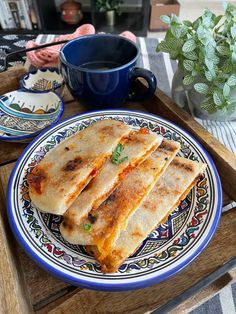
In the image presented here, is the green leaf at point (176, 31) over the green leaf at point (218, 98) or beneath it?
over

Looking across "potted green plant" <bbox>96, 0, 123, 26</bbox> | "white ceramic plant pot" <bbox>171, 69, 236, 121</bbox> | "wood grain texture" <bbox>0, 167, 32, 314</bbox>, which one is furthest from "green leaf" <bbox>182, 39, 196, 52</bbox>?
"potted green plant" <bbox>96, 0, 123, 26</bbox>

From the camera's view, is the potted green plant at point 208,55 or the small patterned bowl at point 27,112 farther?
the small patterned bowl at point 27,112

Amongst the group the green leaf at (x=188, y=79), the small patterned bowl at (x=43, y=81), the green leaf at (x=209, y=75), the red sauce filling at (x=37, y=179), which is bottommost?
the small patterned bowl at (x=43, y=81)

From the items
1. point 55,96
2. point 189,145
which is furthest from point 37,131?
point 189,145

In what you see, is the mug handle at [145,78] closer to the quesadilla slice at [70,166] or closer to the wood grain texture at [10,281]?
the quesadilla slice at [70,166]

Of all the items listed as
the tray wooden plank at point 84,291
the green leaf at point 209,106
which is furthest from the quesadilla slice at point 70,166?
the green leaf at point 209,106

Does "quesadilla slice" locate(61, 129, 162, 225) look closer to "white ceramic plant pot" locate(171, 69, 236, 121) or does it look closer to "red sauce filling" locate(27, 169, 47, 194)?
"red sauce filling" locate(27, 169, 47, 194)

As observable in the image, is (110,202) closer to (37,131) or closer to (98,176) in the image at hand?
(98,176)
